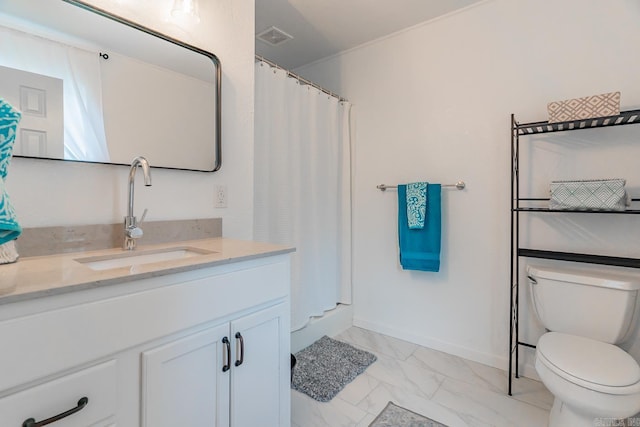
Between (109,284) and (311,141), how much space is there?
1.80 meters

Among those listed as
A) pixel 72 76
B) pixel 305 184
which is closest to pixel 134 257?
pixel 72 76

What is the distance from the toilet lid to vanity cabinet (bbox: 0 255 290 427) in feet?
3.72

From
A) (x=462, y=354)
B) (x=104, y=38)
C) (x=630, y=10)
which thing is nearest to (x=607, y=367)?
(x=462, y=354)

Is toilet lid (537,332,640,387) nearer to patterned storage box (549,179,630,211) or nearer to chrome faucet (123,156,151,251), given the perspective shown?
patterned storage box (549,179,630,211)

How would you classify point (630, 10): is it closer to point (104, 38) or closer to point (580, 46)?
point (580, 46)

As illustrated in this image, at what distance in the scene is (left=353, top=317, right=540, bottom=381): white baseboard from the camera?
75.0 inches

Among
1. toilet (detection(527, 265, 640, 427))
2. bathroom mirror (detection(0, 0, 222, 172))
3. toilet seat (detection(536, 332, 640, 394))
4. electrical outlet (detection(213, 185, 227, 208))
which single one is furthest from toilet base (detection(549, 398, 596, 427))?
bathroom mirror (detection(0, 0, 222, 172))

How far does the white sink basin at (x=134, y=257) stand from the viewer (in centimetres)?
103

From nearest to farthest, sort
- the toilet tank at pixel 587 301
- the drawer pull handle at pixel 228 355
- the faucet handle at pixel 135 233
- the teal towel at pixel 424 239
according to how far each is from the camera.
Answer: the drawer pull handle at pixel 228 355, the faucet handle at pixel 135 233, the toilet tank at pixel 587 301, the teal towel at pixel 424 239

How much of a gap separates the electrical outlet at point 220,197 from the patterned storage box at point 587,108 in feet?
5.69

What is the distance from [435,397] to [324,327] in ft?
3.05

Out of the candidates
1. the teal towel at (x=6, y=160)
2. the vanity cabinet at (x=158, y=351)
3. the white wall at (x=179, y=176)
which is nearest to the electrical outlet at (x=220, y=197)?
the white wall at (x=179, y=176)

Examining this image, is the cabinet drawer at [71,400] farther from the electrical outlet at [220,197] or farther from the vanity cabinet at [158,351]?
the electrical outlet at [220,197]

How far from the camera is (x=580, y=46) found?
67.8 inches
